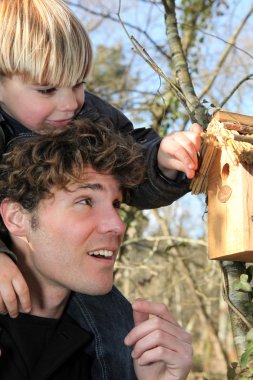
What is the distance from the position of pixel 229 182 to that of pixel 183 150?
0.22 meters

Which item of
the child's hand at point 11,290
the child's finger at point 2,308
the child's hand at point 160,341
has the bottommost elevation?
the child's hand at point 160,341

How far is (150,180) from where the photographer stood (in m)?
2.31

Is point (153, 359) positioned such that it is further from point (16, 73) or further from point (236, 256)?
point (16, 73)

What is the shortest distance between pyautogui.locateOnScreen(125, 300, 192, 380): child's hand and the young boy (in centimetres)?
34

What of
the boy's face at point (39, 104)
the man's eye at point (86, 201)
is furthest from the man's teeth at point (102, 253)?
the boy's face at point (39, 104)

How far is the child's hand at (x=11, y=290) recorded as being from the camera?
2092 mm

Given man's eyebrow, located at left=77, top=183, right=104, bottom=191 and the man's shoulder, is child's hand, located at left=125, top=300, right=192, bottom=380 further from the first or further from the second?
the man's shoulder

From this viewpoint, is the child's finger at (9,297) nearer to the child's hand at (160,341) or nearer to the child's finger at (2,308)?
the child's finger at (2,308)

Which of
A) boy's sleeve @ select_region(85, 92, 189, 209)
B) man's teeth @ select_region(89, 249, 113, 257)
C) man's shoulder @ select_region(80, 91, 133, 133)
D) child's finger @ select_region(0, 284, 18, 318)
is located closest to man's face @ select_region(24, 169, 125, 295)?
man's teeth @ select_region(89, 249, 113, 257)

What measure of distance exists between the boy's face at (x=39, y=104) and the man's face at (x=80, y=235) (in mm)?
259

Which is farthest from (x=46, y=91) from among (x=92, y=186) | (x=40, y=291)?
(x=40, y=291)

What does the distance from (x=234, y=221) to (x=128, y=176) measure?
0.46 m

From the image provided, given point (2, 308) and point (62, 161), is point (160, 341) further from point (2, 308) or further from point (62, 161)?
point (62, 161)

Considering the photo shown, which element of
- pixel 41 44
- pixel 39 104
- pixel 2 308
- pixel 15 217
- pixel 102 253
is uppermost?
pixel 41 44
